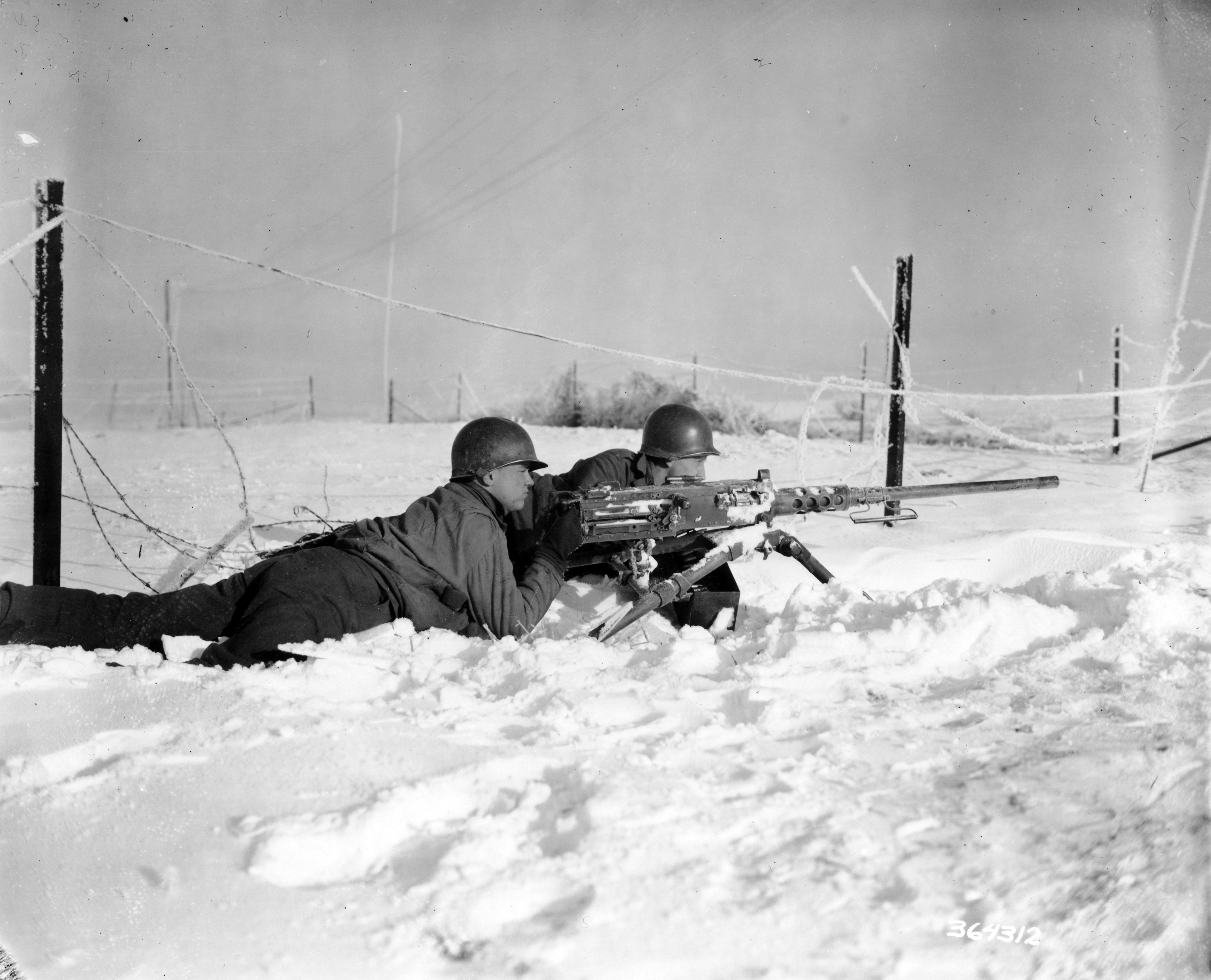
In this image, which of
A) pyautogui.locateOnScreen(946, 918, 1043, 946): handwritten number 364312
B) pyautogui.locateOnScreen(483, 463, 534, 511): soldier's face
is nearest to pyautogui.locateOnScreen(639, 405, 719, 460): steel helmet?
pyautogui.locateOnScreen(483, 463, 534, 511): soldier's face

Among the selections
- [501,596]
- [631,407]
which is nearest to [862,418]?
[631,407]

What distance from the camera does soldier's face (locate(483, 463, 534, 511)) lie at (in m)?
4.65

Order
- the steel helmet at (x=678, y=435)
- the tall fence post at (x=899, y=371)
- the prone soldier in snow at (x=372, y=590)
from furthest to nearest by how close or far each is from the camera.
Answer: the tall fence post at (x=899, y=371)
the steel helmet at (x=678, y=435)
the prone soldier in snow at (x=372, y=590)

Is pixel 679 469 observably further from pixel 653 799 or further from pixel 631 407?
pixel 631 407

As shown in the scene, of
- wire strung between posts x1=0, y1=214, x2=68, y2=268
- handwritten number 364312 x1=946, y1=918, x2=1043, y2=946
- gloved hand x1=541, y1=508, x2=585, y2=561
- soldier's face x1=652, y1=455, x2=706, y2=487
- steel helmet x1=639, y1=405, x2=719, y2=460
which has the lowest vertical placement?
handwritten number 364312 x1=946, y1=918, x2=1043, y2=946

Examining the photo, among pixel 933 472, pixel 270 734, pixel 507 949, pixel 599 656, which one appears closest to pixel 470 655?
pixel 599 656

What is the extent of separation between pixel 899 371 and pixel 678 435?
295 centimetres

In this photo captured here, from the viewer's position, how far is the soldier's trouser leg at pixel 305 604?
369 centimetres

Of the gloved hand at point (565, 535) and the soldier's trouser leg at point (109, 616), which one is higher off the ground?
the gloved hand at point (565, 535)

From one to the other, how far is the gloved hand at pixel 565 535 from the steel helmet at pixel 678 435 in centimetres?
114

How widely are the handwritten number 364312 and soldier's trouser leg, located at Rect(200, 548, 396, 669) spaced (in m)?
2.71

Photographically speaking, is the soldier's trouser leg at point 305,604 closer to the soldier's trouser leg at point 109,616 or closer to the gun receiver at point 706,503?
the soldier's trouser leg at point 109,616

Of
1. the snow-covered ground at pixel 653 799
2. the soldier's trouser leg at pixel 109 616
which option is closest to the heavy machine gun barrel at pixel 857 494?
the snow-covered ground at pixel 653 799

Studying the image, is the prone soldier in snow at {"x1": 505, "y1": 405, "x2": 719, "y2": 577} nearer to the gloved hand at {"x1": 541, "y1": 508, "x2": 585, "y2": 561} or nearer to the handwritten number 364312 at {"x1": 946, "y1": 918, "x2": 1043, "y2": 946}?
the gloved hand at {"x1": 541, "y1": 508, "x2": 585, "y2": 561}
